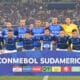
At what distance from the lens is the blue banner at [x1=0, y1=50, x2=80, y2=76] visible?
428 inches

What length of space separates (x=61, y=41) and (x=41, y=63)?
38.8 inches

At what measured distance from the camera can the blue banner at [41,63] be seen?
10.9 metres

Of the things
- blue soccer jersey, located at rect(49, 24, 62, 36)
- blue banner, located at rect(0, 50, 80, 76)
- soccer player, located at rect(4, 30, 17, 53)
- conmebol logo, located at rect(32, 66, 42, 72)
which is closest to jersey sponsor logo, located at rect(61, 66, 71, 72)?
blue banner, located at rect(0, 50, 80, 76)

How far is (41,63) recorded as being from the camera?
1091cm

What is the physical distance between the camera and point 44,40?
11.4m

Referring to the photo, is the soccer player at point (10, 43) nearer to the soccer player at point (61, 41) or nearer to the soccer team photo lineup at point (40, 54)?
the soccer team photo lineup at point (40, 54)

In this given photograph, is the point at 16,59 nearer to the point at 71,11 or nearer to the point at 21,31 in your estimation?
the point at 21,31

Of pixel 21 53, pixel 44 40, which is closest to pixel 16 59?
pixel 21 53

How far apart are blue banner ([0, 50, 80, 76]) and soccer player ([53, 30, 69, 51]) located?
17.5 inches

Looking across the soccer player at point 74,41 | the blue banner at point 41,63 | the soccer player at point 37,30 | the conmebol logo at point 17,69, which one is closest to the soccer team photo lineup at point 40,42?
the soccer player at point 74,41

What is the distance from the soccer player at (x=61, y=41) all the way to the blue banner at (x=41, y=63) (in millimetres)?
446

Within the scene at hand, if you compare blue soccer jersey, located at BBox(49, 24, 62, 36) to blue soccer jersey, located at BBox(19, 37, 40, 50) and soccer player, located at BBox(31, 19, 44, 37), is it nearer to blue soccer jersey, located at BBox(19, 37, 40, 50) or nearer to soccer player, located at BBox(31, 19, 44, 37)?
soccer player, located at BBox(31, 19, 44, 37)

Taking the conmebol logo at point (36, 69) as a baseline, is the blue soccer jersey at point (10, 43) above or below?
above
